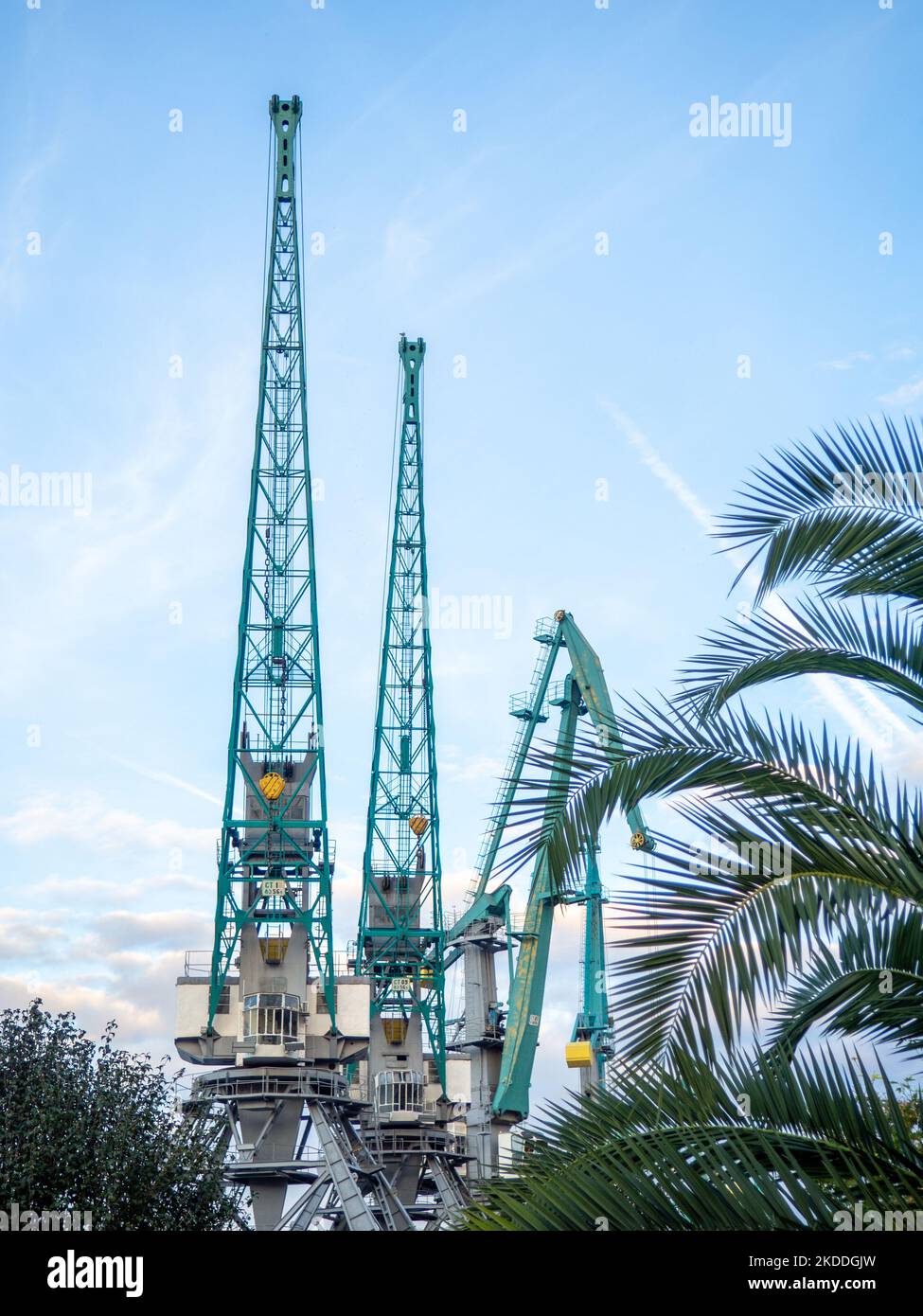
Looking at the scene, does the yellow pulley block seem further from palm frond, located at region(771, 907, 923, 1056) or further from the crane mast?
palm frond, located at region(771, 907, 923, 1056)

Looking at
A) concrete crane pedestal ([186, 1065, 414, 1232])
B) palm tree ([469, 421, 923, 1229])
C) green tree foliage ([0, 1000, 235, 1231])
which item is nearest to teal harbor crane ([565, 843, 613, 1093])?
concrete crane pedestal ([186, 1065, 414, 1232])

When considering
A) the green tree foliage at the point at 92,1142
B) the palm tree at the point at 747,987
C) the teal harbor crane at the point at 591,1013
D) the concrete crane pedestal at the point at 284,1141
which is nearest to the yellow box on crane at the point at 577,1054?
the teal harbor crane at the point at 591,1013

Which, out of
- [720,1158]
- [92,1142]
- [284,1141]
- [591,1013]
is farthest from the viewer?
[591,1013]

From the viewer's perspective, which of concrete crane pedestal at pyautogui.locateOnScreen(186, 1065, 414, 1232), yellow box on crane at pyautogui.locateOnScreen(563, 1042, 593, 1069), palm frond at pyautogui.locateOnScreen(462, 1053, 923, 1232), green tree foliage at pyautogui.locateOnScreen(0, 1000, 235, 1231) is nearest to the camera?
palm frond at pyautogui.locateOnScreen(462, 1053, 923, 1232)

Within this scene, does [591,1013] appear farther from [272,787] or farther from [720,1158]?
[720,1158]

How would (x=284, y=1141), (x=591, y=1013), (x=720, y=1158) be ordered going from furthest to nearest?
(x=591, y=1013)
(x=284, y=1141)
(x=720, y=1158)

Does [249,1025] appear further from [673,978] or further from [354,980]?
[673,978]

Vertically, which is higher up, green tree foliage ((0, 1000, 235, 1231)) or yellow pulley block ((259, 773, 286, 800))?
yellow pulley block ((259, 773, 286, 800))

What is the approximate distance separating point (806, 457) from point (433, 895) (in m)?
65.8

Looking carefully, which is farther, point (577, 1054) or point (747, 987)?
point (577, 1054)

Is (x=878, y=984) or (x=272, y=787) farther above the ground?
(x=272, y=787)

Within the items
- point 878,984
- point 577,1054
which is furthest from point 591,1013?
point 878,984

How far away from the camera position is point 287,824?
62562 mm
